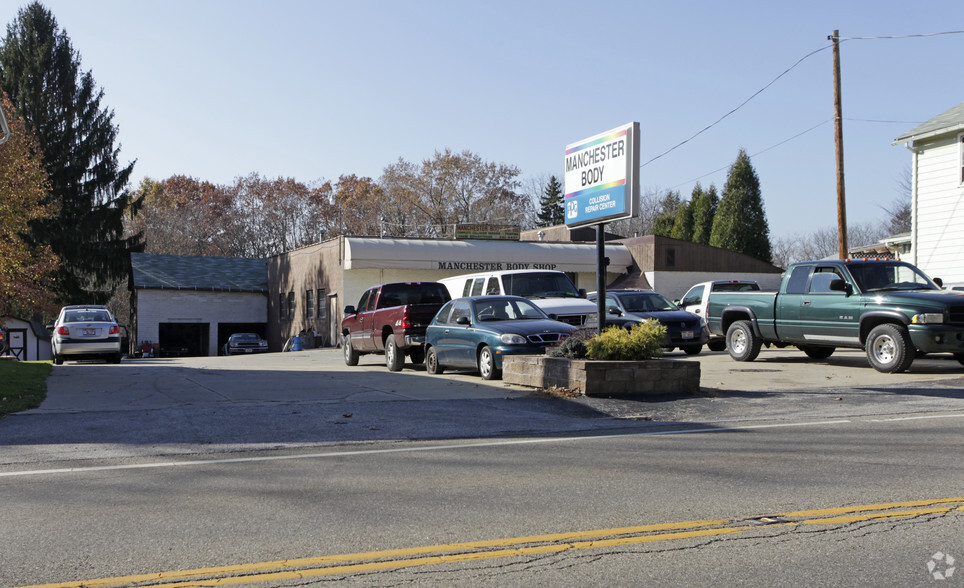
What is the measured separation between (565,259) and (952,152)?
1948 cm

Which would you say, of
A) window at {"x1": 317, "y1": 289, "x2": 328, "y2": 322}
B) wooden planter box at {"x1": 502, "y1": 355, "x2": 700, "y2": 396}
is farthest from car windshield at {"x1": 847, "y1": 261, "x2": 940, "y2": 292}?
window at {"x1": 317, "y1": 289, "x2": 328, "y2": 322}

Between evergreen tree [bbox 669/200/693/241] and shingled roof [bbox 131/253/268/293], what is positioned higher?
evergreen tree [bbox 669/200/693/241]

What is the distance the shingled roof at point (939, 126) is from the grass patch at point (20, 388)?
2328 cm

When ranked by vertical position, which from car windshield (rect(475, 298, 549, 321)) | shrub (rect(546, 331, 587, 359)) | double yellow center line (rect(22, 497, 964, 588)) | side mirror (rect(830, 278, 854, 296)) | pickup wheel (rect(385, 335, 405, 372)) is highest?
side mirror (rect(830, 278, 854, 296))

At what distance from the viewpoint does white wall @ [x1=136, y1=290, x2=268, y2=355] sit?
153 ft

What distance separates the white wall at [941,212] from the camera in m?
24.4

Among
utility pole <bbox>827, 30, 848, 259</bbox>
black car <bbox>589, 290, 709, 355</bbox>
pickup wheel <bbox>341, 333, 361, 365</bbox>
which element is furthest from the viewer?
utility pole <bbox>827, 30, 848, 259</bbox>

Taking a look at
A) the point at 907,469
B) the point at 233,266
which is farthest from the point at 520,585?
the point at 233,266

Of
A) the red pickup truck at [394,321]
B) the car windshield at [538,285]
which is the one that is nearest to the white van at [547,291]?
the car windshield at [538,285]

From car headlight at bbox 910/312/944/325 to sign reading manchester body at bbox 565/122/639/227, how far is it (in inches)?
206

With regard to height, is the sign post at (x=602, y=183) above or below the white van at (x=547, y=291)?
above

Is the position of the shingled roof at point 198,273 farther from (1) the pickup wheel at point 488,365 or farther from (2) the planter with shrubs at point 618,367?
(2) the planter with shrubs at point 618,367

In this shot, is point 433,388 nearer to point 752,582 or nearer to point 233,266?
point 752,582

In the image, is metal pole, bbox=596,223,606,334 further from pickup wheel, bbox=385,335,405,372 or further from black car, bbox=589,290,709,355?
pickup wheel, bbox=385,335,405,372
